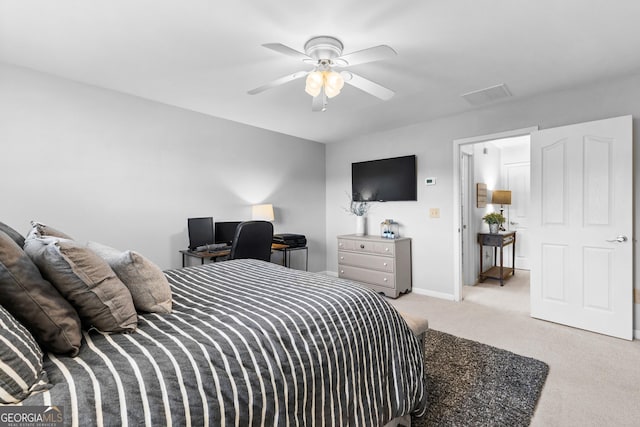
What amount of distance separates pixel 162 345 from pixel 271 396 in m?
0.41

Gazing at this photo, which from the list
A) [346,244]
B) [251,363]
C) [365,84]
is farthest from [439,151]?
[251,363]

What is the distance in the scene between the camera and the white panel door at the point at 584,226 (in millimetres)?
2727

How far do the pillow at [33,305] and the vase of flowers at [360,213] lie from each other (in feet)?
13.3

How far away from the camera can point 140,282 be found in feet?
4.22

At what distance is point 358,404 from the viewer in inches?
52.9

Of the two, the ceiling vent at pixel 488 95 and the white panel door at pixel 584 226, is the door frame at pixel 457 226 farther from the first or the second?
the white panel door at pixel 584 226

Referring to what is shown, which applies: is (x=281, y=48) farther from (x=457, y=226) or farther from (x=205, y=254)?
(x=457, y=226)

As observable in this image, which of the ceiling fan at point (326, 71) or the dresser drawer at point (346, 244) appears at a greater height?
the ceiling fan at point (326, 71)

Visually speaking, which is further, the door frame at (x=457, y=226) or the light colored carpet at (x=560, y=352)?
the door frame at (x=457, y=226)

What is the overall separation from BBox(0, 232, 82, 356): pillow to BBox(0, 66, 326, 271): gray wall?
2277 mm

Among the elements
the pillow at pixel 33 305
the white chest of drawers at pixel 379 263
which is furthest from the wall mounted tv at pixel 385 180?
the pillow at pixel 33 305

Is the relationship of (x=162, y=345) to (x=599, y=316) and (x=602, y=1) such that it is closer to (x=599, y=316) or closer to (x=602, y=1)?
(x=602, y=1)

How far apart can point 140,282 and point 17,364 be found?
553mm

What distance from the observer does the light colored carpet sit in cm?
180
